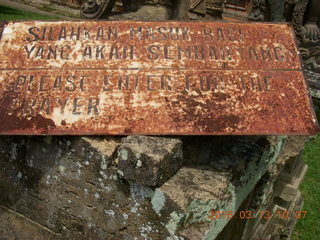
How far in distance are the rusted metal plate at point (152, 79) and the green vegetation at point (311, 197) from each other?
2575mm

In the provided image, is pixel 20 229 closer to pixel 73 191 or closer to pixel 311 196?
pixel 73 191

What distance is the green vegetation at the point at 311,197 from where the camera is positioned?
4.07m

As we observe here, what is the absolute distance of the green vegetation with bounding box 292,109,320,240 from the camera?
4.07 meters

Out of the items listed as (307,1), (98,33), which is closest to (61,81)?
(98,33)

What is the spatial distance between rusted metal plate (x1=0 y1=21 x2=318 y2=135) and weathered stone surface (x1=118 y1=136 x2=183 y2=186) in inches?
4.0

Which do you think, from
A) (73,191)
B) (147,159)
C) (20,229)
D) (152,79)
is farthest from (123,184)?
(20,229)

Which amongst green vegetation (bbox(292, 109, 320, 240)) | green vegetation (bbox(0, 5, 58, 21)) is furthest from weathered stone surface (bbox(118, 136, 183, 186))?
green vegetation (bbox(0, 5, 58, 21))

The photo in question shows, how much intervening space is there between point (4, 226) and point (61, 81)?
1.16 metres

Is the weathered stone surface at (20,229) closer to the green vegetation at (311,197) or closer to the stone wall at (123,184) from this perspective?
the stone wall at (123,184)

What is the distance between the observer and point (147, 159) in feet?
5.63

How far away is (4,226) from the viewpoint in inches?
96.3

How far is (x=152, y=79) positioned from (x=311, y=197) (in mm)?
3441
